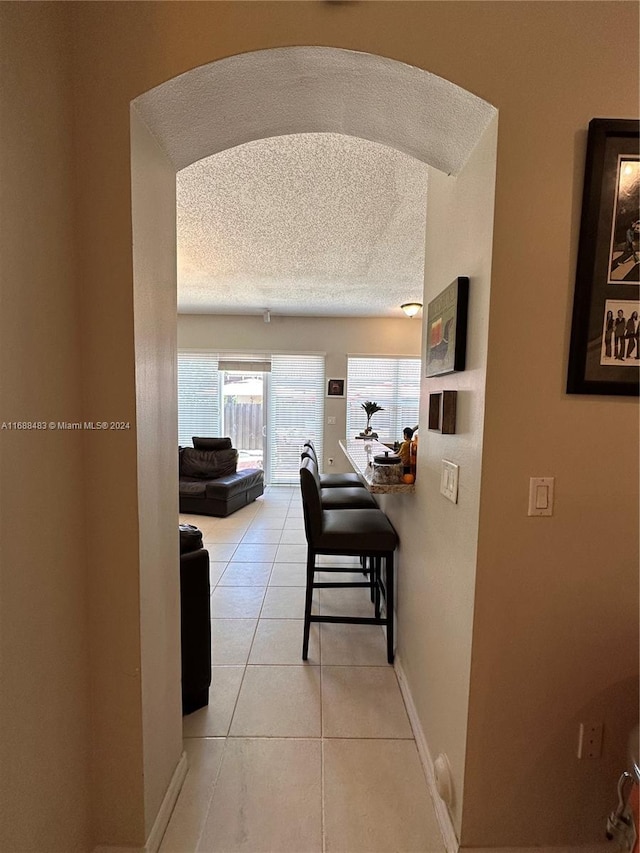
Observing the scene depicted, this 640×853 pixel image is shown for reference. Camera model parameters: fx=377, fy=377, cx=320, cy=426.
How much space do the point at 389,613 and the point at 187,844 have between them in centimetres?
120

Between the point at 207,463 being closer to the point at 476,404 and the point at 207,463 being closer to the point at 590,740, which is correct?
the point at 476,404

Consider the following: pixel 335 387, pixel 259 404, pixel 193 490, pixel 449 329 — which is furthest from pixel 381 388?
pixel 449 329

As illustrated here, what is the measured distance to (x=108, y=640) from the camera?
1.13 m

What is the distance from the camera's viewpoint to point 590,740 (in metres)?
1.16

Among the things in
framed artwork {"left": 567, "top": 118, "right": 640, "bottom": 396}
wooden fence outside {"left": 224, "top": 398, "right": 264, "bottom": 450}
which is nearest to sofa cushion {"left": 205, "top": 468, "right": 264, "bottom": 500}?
wooden fence outside {"left": 224, "top": 398, "right": 264, "bottom": 450}

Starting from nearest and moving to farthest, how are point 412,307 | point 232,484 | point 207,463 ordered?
1. point 412,307
2. point 232,484
3. point 207,463

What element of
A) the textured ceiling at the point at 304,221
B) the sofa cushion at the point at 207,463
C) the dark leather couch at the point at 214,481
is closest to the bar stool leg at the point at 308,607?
the textured ceiling at the point at 304,221

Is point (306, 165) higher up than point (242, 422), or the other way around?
point (306, 165)

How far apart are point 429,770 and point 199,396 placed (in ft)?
18.3

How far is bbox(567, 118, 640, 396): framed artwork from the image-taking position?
0.99m

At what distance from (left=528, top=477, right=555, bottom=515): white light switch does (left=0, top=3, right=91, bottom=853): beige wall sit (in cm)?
128

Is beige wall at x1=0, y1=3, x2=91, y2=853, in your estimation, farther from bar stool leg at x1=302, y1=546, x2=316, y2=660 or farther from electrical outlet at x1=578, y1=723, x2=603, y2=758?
electrical outlet at x1=578, y1=723, x2=603, y2=758

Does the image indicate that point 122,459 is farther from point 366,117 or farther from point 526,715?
point 526,715

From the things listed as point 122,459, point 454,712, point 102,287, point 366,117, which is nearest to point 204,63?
point 366,117
